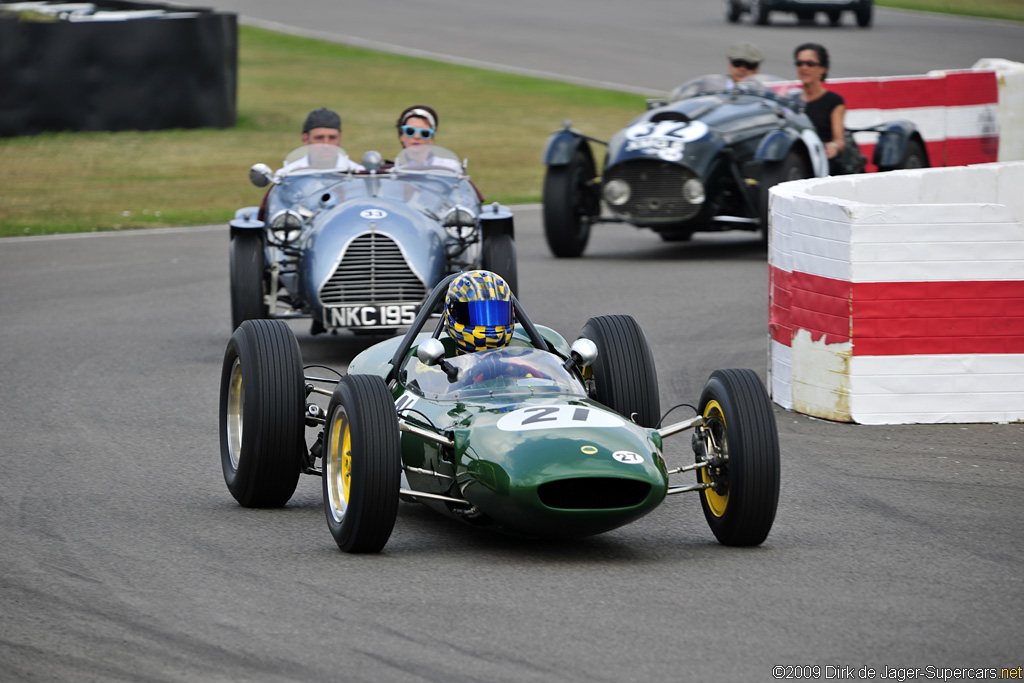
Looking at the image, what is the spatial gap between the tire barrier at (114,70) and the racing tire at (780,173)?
36.4 feet

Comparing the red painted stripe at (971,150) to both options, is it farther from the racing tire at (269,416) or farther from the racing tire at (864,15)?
the racing tire at (864,15)

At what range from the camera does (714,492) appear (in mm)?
6457

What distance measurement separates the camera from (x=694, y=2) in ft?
153

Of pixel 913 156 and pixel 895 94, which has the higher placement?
pixel 895 94

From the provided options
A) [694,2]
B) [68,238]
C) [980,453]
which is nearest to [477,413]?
[980,453]

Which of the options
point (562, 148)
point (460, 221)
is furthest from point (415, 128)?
point (562, 148)

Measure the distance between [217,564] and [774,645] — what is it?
2.23 meters

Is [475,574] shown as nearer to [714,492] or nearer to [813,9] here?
[714,492]

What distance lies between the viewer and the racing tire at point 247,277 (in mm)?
10844

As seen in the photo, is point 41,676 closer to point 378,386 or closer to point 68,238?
point 378,386

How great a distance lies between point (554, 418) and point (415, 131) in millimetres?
6385

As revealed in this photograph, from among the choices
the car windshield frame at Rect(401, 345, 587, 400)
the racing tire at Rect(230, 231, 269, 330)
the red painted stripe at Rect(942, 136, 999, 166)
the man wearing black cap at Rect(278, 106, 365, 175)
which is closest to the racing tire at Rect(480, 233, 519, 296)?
the man wearing black cap at Rect(278, 106, 365, 175)

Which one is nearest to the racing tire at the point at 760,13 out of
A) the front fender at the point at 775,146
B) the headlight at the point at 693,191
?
the front fender at the point at 775,146

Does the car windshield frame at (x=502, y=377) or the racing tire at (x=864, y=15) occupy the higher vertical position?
the racing tire at (x=864, y=15)
